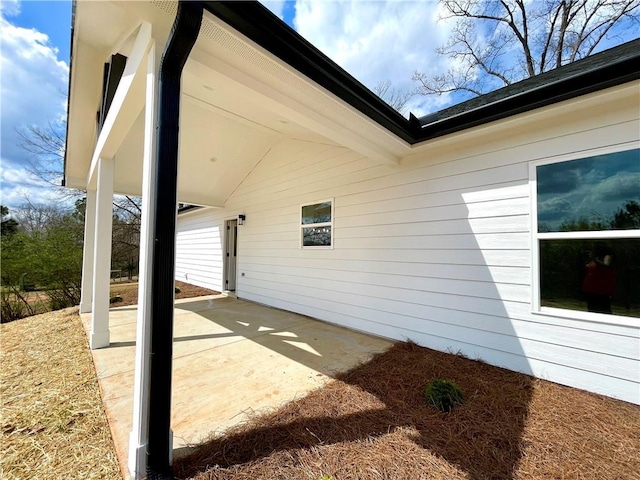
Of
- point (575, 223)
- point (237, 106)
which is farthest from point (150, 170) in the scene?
point (575, 223)

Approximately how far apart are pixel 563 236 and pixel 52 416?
5.08 metres

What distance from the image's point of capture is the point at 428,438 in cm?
198

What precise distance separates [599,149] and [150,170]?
156 inches

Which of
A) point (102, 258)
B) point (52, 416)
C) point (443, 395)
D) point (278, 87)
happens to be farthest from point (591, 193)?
point (102, 258)

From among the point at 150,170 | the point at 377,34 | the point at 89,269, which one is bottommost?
the point at 89,269

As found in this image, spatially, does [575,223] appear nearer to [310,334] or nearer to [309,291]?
[310,334]

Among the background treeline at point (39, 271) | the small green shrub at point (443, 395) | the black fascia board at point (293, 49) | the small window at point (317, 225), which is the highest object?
the black fascia board at point (293, 49)

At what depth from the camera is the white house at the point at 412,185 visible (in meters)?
1.74

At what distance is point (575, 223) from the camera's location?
2703mm

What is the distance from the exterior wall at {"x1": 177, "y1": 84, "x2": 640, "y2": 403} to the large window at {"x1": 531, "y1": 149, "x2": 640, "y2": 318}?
4.8 inches

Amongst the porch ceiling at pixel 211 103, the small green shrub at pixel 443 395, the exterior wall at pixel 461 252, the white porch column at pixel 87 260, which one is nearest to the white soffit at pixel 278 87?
the porch ceiling at pixel 211 103

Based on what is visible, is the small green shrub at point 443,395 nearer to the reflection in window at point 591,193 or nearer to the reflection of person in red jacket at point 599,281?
the reflection of person in red jacket at point 599,281

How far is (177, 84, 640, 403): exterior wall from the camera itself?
2617mm

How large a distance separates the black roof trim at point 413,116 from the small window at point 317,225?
217 cm
